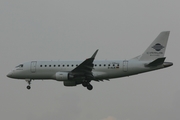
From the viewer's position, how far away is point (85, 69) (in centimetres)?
6234

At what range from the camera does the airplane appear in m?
61.7

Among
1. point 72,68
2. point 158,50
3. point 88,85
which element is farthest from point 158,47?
point 72,68

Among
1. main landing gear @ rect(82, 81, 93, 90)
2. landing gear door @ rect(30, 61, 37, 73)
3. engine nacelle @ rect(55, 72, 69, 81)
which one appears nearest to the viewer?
engine nacelle @ rect(55, 72, 69, 81)

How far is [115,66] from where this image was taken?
62.5 m

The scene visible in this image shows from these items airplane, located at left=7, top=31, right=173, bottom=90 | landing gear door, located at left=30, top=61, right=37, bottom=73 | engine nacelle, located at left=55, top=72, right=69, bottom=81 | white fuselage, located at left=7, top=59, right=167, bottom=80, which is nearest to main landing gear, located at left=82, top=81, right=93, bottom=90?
airplane, located at left=7, top=31, right=173, bottom=90

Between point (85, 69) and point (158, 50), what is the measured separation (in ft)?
27.9

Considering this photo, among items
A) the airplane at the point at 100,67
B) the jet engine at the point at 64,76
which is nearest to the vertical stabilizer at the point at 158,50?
the airplane at the point at 100,67

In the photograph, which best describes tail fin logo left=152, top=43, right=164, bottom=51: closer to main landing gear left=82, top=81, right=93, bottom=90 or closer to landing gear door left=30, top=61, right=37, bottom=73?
main landing gear left=82, top=81, right=93, bottom=90

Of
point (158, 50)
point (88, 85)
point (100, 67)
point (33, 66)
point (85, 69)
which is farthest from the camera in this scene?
point (33, 66)

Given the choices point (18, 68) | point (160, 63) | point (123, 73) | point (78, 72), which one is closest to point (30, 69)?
point (18, 68)

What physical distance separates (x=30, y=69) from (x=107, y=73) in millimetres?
9655

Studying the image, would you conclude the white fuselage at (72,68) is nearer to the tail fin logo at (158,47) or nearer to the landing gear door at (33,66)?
the landing gear door at (33,66)

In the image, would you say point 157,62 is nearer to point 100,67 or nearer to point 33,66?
point 100,67

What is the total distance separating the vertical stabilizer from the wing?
575 cm
